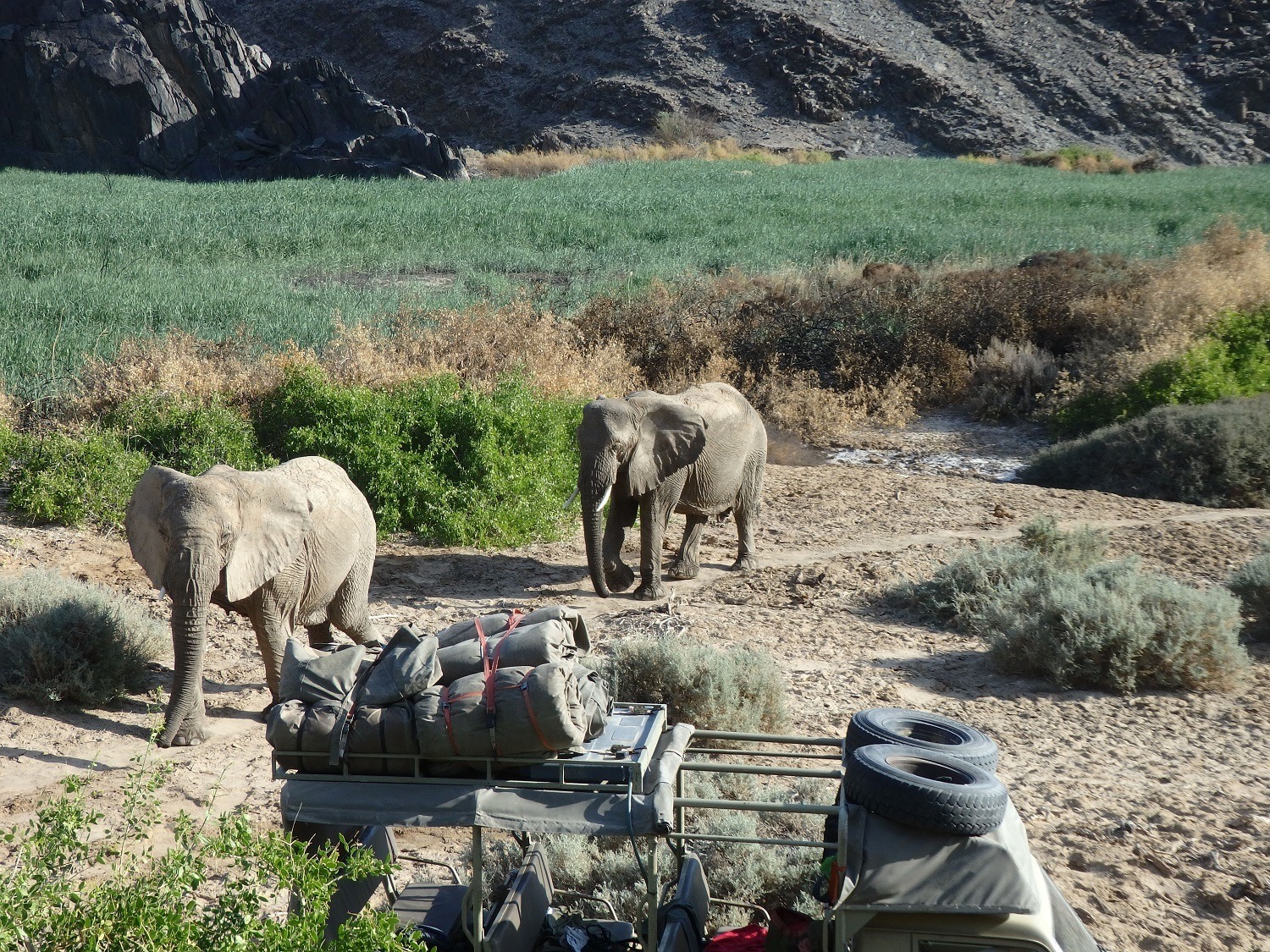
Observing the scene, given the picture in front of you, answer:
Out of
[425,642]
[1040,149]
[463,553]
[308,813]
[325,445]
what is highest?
[1040,149]

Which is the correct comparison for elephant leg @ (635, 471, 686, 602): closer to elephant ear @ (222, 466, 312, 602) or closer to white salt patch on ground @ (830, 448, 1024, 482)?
→ elephant ear @ (222, 466, 312, 602)

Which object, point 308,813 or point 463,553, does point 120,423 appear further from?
point 308,813

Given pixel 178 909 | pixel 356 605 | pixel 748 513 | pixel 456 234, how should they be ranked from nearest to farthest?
pixel 178 909 → pixel 356 605 → pixel 748 513 → pixel 456 234

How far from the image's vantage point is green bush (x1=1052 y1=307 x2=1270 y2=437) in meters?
17.8

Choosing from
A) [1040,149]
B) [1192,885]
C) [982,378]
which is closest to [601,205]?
[982,378]

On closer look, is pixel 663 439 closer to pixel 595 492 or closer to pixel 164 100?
pixel 595 492

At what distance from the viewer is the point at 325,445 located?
12508mm

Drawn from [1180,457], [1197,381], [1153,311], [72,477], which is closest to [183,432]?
[72,477]

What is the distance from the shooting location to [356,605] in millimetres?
8250

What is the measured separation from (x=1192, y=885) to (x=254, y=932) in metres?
4.65

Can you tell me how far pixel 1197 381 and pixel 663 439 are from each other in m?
11.1

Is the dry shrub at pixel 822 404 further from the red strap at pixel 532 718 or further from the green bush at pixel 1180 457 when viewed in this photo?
the red strap at pixel 532 718

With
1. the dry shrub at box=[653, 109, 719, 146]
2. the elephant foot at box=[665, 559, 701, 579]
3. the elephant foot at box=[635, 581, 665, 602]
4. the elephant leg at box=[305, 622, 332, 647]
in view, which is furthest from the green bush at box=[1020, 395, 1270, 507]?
the dry shrub at box=[653, 109, 719, 146]

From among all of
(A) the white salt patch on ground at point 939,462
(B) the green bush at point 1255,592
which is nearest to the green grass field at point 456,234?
(A) the white salt patch on ground at point 939,462
